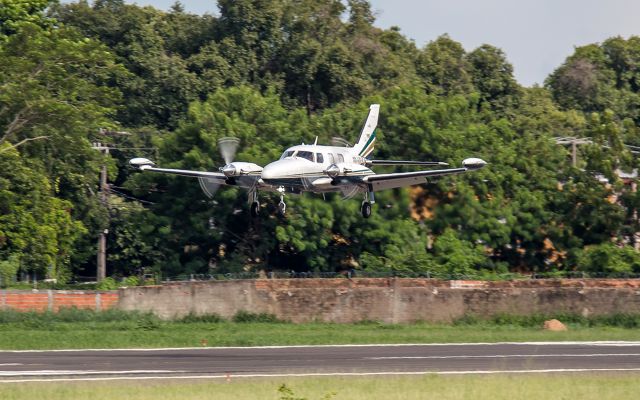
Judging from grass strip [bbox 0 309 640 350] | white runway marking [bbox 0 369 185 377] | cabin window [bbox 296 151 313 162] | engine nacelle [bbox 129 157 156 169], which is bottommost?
grass strip [bbox 0 309 640 350]

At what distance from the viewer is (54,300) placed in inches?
2047

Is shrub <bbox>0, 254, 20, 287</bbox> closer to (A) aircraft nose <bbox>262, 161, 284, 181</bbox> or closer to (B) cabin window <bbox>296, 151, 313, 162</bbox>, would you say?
(B) cabin window <bbox>296, 151, 313, 162</bbox>

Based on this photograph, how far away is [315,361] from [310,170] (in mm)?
14305

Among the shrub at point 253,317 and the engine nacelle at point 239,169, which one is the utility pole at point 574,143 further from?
the engine nacelle at point 239,169

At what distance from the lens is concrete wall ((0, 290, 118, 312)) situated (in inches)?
2001

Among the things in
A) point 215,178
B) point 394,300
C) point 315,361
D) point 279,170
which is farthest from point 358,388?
point 394,300

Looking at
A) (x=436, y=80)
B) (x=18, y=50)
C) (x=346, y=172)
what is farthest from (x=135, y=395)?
(x=436, y=80)

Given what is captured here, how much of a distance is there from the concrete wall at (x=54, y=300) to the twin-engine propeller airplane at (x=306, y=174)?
798cm

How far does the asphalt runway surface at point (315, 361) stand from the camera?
1145 inches

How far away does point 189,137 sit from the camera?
6575cm

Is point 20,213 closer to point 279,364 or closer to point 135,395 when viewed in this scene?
point 279,364

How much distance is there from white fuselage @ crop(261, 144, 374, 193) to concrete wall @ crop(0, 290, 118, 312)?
11.7m

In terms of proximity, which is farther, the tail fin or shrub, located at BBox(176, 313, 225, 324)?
the tail fin

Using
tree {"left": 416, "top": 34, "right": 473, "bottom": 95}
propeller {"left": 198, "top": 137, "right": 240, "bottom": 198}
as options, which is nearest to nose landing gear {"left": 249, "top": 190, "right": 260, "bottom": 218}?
propeller {"left": 198, "top": 137, "right": 240, "bottom": 198}
